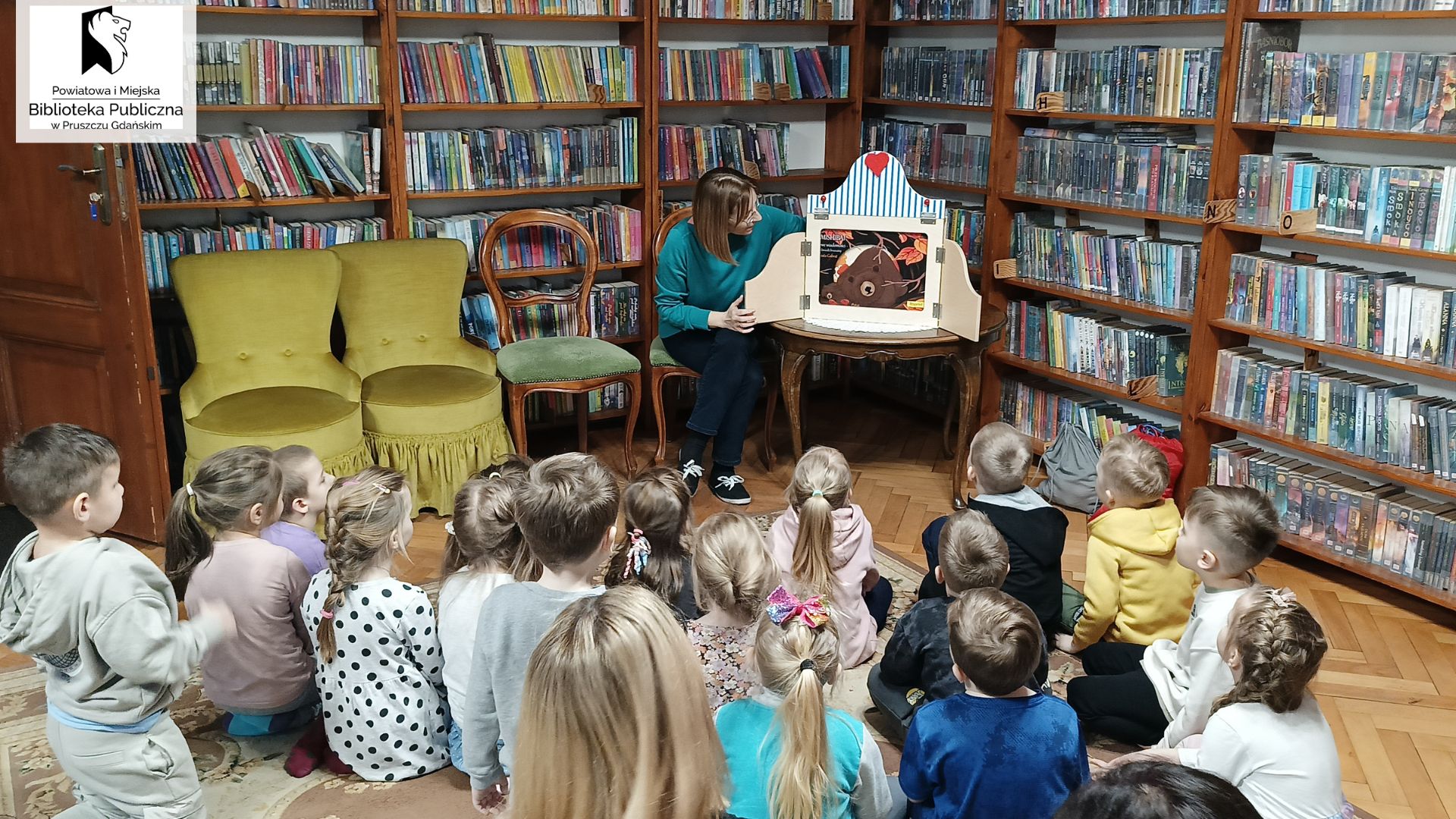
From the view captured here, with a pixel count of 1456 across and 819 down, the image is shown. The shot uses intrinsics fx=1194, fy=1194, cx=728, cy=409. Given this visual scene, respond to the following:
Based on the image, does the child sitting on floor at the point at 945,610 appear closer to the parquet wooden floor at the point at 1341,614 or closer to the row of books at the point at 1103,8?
the parquet wooden floor at the point at 1341,614

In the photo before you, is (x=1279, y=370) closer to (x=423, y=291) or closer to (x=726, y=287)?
(x=726, y=287)

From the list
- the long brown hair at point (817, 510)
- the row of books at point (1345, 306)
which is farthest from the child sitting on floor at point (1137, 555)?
the row of books at point (1345, 306)

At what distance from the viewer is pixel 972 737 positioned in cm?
193

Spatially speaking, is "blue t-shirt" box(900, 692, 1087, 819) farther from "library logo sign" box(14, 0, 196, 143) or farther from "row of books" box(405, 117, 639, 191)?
"row of books" box(405, 117, 639, 191)

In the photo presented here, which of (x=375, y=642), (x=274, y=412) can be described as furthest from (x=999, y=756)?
(x=274, y=412)

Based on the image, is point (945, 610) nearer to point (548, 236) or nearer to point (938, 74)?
point (548, 236)

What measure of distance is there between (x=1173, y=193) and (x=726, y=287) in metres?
1.57

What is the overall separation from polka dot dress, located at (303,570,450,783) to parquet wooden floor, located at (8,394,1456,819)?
41.8 inches

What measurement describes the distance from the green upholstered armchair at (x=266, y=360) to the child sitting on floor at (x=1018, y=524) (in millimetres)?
1898

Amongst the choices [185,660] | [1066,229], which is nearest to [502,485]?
[185,660]

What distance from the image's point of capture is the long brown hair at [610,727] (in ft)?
4.15

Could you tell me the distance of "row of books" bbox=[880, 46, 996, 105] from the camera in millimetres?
4656

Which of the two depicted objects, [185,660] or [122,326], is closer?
[185,660]

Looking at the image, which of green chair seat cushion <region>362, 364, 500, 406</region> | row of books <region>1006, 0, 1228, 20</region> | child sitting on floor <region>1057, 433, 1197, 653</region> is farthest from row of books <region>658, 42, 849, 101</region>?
child sitting on floor <region>1057, 433, 1197, 653</region>
